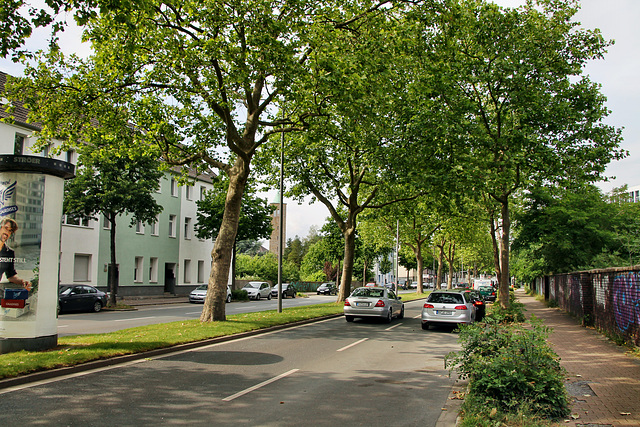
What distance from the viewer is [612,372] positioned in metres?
8.92

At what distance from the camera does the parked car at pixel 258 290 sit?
1698 inches

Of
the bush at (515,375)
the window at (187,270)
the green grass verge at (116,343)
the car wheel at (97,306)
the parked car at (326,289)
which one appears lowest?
the parked car at (326,289)

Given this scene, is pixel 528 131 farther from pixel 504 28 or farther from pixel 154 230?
pixel 154 230

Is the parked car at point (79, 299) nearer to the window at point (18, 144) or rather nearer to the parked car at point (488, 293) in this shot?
the window at point (18, 144)

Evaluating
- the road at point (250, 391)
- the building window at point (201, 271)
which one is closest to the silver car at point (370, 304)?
the road at point (250, 391)

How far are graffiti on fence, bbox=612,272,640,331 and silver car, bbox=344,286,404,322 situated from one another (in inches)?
322

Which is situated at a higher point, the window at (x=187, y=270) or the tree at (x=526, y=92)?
the tree at (x=526, y=92)

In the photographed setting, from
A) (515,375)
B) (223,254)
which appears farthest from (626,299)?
(223,254)

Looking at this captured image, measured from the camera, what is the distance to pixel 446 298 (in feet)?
58.1

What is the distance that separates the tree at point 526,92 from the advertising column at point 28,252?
12869 mm

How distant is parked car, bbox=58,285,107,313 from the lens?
77.1 feet

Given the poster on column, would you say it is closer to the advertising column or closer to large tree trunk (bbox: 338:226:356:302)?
the advertising column

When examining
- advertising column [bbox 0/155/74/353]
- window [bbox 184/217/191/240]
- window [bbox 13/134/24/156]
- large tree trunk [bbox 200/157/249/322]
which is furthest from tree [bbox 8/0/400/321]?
window [bbox 184/217/191/240]

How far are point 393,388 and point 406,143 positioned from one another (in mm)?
13528
